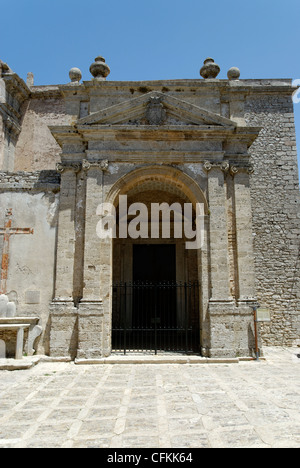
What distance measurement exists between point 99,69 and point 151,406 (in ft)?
25.5

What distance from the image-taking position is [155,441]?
3.22 m

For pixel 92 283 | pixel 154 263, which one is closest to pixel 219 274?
pixel 92 283

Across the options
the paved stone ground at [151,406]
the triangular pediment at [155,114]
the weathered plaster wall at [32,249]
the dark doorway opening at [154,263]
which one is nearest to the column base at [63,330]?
the weathered plaster wall at [32,249]

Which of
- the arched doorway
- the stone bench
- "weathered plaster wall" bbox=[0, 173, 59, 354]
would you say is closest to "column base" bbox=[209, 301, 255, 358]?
the arched doorway

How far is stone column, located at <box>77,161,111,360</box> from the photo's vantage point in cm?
711

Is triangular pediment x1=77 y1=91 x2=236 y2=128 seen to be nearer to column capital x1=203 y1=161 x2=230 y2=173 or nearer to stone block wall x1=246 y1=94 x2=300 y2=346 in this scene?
column capital x1=203 y1=161 x2=230 y2=173

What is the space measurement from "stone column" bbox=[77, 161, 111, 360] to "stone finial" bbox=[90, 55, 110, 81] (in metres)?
2.54

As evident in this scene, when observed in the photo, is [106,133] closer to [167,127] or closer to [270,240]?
[167,127]

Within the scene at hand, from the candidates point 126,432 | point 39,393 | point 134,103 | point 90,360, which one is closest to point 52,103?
point 134,103

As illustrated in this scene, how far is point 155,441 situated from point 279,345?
776 cm

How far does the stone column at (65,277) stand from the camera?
23.7 ft

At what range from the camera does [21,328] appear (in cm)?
698

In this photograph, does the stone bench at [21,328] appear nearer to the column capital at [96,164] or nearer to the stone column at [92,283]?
the stone column at [92,283]

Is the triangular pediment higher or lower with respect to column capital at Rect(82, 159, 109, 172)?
higher
